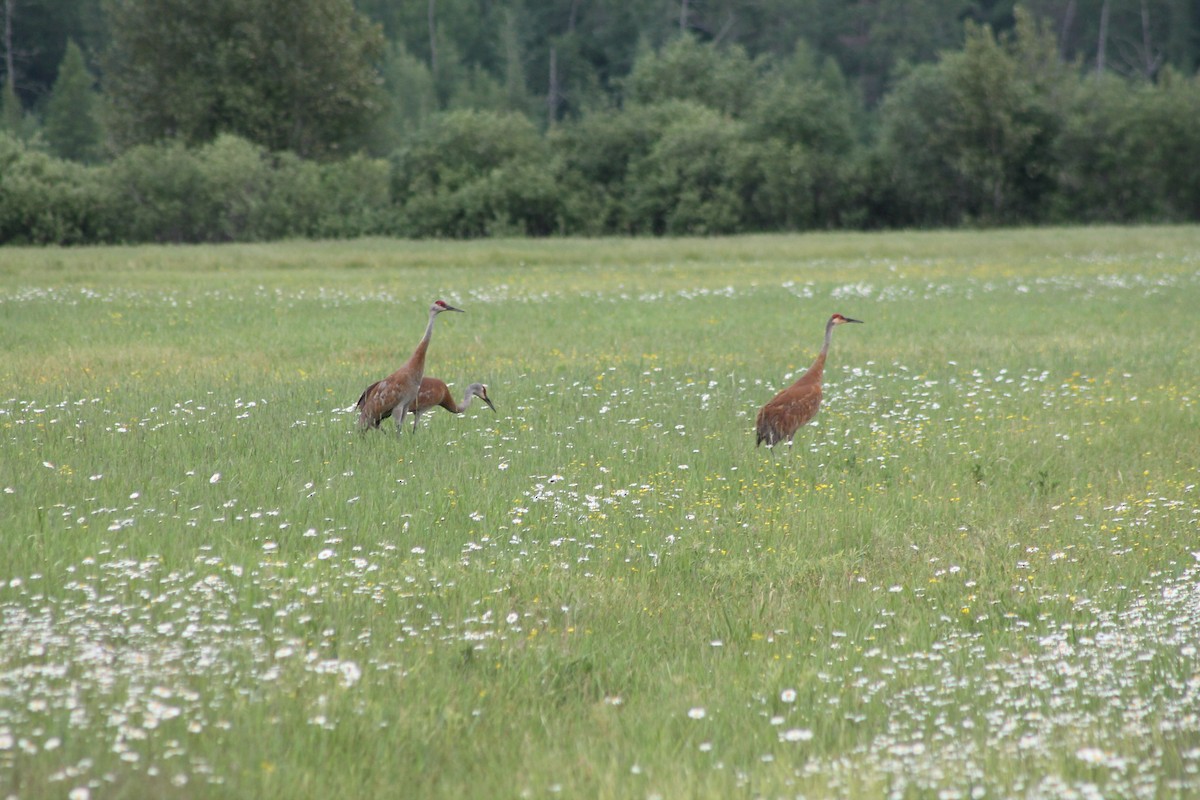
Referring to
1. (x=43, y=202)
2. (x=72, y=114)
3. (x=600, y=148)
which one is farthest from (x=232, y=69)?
(x=72, y=114)

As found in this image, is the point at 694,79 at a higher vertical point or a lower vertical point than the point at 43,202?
higher

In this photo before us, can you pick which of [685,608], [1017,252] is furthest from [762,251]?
[685,608]

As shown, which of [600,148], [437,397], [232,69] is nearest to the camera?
[437,397]

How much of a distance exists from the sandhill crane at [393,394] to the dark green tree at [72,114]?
7180 centimetres

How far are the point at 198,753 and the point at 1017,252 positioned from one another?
35.0 meters

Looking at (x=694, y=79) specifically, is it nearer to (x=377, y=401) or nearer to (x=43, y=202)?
(x=43, y=202)

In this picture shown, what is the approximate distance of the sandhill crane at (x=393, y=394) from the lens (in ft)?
35.2

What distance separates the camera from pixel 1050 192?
189 ft

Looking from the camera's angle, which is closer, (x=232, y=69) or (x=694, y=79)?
(x=232, y=69)

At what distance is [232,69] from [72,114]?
2278 centimetres

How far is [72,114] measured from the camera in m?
76.8

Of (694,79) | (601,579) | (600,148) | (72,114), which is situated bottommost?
(601,579)

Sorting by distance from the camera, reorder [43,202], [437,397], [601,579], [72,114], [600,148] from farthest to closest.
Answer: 1. [72,114]
2. [600,148]
3. [43,202]
4. [437,397]
5. [601,579]

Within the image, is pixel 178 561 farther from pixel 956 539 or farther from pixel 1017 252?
pixel 1017 252
